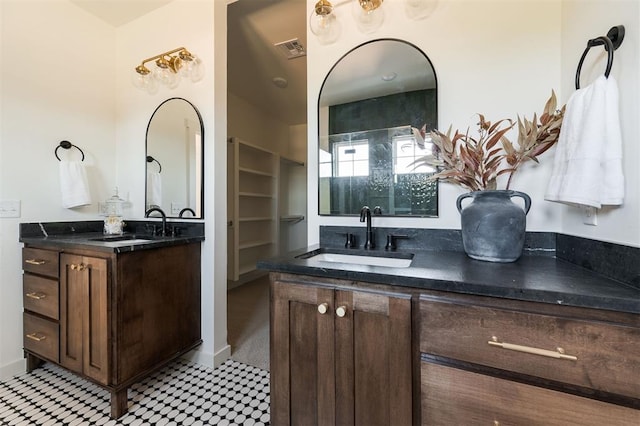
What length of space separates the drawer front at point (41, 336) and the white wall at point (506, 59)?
196 centimetres

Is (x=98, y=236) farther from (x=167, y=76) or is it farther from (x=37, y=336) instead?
(x=167, y=76)

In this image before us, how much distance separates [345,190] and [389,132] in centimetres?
41

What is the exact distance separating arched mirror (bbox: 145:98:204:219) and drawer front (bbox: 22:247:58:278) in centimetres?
67

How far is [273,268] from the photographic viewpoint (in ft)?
3.40

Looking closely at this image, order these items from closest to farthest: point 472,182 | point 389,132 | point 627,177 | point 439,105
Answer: point 627,177, point 472,182, point 439,105, point 389,132

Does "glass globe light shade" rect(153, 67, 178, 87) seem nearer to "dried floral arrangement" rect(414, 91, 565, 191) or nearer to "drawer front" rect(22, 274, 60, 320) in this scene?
"drawer front" rect(22, 274, 60, 320)

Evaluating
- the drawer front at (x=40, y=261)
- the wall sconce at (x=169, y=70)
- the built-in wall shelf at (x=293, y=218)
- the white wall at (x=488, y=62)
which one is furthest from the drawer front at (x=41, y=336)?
the built-in wall shelf at (x=293, y=218)

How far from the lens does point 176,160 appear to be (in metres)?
2.09

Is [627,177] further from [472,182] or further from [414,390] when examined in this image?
[414,390]

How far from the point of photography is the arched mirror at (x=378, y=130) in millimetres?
1407

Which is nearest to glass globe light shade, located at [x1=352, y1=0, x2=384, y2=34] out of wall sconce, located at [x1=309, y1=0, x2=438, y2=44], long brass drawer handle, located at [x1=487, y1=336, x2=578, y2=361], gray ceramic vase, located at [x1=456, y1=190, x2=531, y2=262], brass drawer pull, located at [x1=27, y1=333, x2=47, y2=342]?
wall sconce, located at [x1=309, y1=0, x2=438, y2=44]

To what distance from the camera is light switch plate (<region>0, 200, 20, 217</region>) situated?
5.55ft

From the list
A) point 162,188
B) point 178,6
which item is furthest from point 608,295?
point 178,6

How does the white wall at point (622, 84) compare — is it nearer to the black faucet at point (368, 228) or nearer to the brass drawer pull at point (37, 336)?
the black faucet at point (368, 228)
